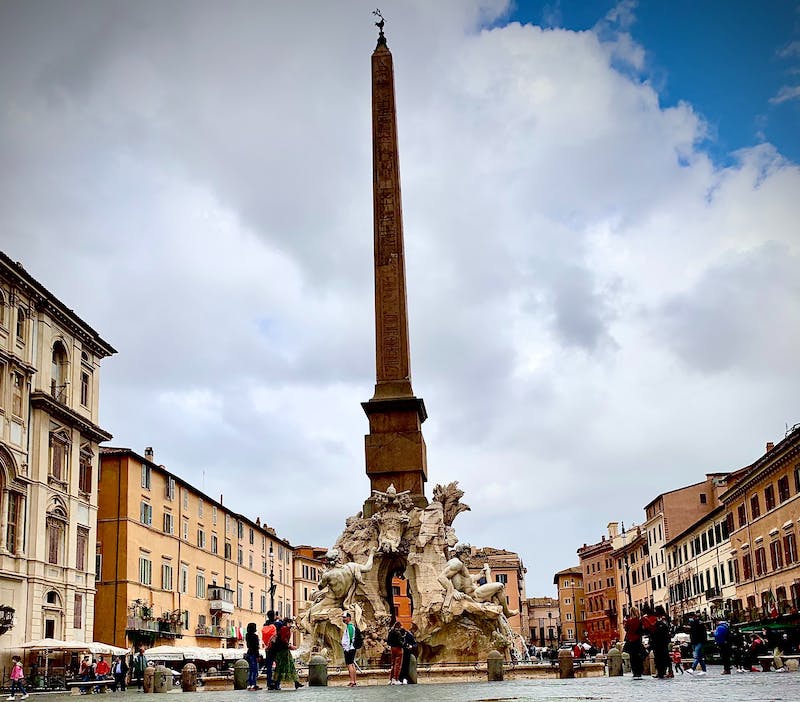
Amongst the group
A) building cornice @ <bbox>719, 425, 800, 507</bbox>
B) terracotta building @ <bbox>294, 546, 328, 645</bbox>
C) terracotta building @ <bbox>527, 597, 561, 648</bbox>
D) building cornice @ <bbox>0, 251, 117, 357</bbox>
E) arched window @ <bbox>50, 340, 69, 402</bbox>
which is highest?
building cornice @ <bbox>0, 251, 117, 357</bbox>

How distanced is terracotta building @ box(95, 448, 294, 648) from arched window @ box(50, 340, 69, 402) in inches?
225

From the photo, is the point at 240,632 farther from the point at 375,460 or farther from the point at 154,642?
the point at 375,460

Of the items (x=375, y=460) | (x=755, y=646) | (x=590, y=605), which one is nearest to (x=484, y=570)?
(x=375, y=460)

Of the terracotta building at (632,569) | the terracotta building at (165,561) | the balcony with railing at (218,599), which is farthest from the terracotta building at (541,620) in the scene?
the balcony with railing at (218,599)

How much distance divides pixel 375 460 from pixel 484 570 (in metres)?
3.56

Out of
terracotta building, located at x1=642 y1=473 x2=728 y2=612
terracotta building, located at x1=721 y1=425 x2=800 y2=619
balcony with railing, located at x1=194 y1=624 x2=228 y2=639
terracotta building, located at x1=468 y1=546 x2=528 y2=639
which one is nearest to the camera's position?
terracotta building, located at x1=721 y1=425 x2=800 y2=619

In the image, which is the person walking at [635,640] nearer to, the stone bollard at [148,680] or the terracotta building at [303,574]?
the stone bollard at [148,680]

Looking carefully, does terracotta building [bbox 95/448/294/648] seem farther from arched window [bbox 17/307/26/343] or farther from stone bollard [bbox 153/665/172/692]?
stone bollard [bbox 153/665/172/692]

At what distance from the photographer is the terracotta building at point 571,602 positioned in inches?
4112

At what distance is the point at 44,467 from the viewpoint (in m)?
34.5

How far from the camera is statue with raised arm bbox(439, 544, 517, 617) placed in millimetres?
22047

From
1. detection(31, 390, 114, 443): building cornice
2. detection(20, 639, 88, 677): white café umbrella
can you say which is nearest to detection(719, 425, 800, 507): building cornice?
detection(20, 639, 88, 677): white café umbrella

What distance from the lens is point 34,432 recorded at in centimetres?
3416

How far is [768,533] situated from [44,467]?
26083 mm
